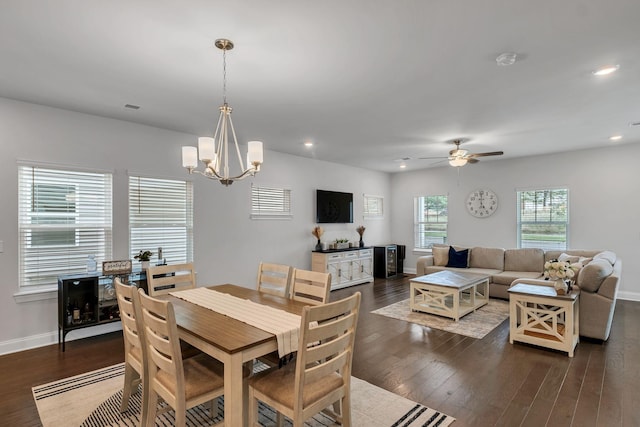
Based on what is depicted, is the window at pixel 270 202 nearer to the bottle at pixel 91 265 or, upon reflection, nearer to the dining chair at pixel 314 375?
the bottle at pixel 91 265

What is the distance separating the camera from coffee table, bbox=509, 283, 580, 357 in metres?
3.44

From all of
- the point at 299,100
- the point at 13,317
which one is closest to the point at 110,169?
the point at 13,317

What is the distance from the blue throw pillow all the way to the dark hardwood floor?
2.23m

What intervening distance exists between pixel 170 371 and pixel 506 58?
3.18 metres

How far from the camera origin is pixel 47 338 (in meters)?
3.76

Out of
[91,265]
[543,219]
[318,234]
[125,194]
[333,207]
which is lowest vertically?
[91,265]

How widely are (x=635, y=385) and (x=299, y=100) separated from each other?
4004 mm

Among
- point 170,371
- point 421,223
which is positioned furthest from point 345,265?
point 170,371

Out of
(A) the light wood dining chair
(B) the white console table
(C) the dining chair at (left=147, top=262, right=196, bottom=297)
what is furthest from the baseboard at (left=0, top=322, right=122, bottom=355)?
(B) the white console table

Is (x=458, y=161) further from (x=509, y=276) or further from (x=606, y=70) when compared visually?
(x=606, y=70)

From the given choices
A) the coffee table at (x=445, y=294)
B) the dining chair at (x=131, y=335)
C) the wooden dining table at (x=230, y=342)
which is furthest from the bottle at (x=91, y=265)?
the coffee table at (x=445, y=294)

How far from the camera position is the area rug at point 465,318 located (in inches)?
166

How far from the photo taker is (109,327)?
4.23 m

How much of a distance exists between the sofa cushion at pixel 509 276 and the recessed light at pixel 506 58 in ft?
13.3
